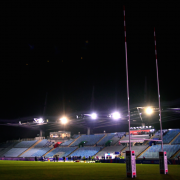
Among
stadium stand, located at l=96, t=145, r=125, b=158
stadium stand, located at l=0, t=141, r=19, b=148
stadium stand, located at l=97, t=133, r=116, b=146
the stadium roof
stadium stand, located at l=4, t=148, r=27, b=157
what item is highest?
the stadium roof

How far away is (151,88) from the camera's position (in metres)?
46.0

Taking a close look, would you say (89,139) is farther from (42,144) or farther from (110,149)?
(42,144)

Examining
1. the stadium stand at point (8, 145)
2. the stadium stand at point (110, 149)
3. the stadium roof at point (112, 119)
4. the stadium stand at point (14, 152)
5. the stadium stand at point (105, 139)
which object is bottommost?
the stadium stand at point (14, 152)

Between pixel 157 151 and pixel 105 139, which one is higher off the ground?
pixel 105 139

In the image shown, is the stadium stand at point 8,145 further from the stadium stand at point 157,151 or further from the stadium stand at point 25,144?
the stadium stand at point 157,151

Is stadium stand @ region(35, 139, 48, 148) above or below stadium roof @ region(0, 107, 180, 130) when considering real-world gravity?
below

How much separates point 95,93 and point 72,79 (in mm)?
6275

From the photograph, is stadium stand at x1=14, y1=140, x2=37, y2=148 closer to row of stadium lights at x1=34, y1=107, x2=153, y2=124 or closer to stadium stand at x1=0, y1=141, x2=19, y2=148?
stadium stand at x1=0, y1=141, x2=19, y2=148

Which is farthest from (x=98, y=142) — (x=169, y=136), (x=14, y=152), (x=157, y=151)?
(x=14, y=152)

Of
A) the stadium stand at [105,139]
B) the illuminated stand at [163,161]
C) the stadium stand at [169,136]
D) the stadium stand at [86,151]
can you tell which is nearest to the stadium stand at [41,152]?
the stadium stand at [86,151]

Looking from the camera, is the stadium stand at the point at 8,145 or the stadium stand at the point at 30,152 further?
the stadium stand at the point at 8,145

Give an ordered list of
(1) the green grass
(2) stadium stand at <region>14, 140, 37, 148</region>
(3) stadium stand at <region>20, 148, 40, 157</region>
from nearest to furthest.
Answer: (1) the green grass, (3) stadium stand at <region>20, 148, 40, 157</region>, (2) stadium stand at <region>14, 140, 37, 148</region>

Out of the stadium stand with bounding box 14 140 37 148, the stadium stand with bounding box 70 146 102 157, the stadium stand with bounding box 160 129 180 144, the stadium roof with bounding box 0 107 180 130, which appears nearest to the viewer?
the stadium stand with bounding box 160 129 180 144

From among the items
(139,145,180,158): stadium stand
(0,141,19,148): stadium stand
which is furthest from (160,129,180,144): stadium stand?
(0,141,19,148): stadium stand
